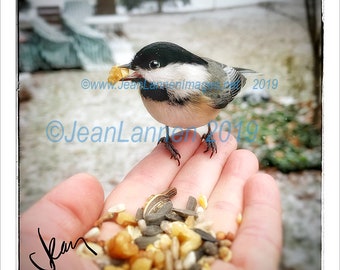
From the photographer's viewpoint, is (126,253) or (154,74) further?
(154,74)

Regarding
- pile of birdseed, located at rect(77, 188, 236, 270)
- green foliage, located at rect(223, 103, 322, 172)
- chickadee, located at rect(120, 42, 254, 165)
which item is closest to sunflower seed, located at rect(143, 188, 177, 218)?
pile of birdseed, located at rect(77, 188, 236, 270)

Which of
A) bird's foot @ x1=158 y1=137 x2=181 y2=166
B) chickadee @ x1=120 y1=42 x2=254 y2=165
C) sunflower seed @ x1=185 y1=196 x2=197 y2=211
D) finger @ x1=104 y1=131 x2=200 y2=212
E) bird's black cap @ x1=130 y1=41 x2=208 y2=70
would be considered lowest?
sunflower seed @ x1=185 y1=196 x2=197 y2=211

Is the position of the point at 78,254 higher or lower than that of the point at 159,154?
lower

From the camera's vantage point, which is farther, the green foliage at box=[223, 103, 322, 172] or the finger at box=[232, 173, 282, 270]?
the green foliage at box=[223, 103, 322, 172]

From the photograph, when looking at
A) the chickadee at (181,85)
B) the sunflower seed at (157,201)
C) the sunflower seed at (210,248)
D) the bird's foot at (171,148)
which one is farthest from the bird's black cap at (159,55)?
the sunflower seed at (210,248)

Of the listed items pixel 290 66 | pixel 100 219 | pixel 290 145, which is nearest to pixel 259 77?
pixel 290 66

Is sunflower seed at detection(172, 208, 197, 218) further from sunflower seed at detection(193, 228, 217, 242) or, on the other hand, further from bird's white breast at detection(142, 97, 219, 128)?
bird's white breast at detection(142, 97, 219, 128)
